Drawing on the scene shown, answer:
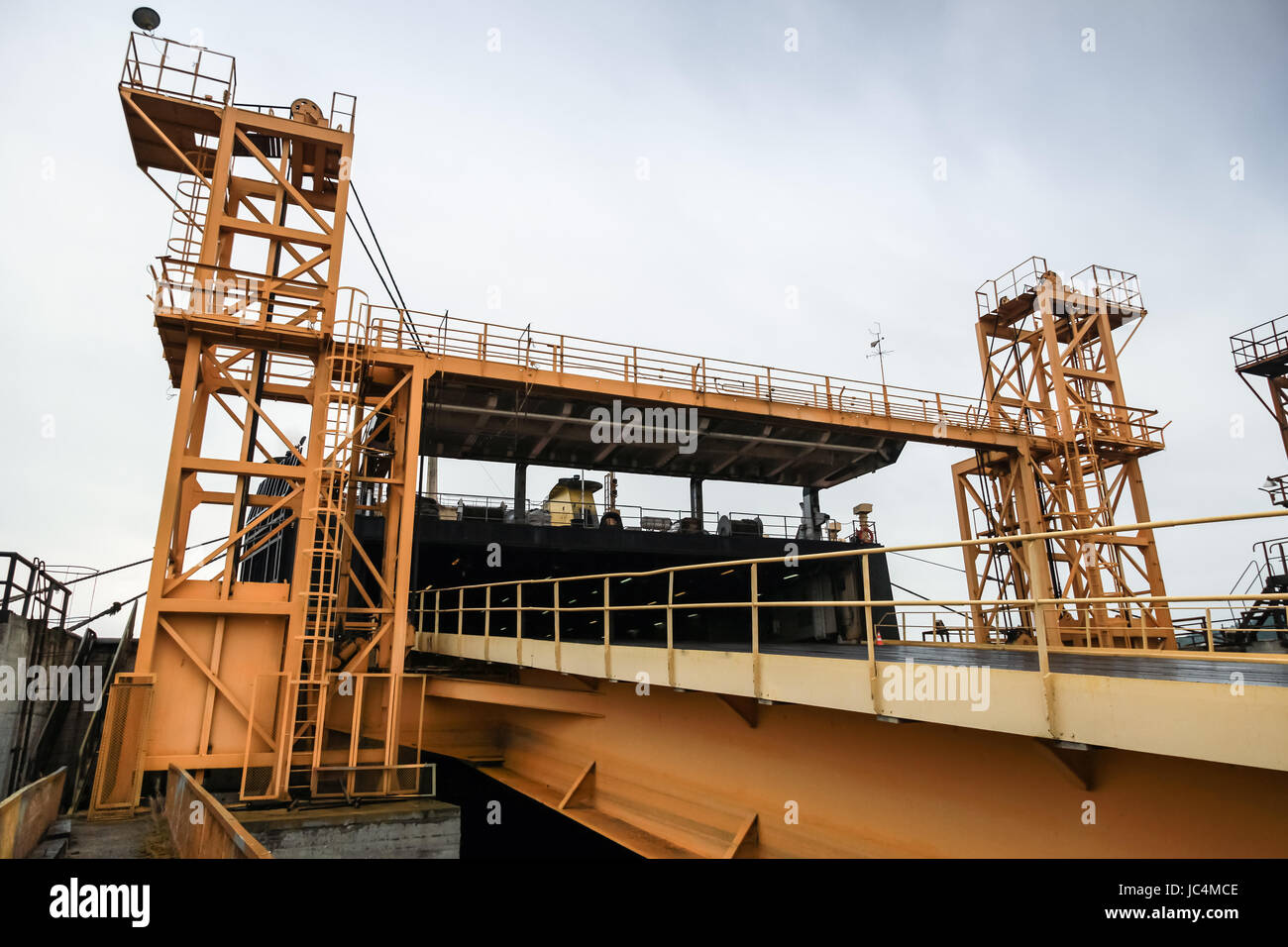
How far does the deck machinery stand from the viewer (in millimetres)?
5660

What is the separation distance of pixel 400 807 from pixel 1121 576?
24221 mm

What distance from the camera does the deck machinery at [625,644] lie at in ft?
18.6

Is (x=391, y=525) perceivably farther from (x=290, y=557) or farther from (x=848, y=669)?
(x=848, y=669)

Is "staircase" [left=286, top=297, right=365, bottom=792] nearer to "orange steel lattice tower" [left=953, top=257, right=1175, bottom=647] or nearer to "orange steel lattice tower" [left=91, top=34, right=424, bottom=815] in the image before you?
"orange steel lattice tower" [left=91, top=34, right=424, bottom=815]

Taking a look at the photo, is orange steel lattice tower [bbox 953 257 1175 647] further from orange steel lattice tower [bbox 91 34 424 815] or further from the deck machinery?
orange steel lattice tower [bbox 91 34 424 815]

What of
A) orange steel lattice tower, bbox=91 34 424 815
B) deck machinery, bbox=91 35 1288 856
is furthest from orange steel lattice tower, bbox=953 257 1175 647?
orange steel lattice tower, bbox=91 34 424 815

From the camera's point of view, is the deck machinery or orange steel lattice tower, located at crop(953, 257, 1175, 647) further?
orange steel lattice tower, located at crop(953, 257, 1175, 647)

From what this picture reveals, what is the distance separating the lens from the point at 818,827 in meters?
7.98

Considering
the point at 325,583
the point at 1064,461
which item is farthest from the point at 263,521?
the point at 1064,461

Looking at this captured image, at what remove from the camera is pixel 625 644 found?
16.8 meters

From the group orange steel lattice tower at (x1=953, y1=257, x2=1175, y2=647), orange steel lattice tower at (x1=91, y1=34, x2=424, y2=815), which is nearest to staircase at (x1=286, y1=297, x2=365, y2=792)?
orange steel lattice tower at (x1=91, y1=34, x2=424, y2=815)

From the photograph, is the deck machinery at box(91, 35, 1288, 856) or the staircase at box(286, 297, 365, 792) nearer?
the deck machinery at box(91, 35, 1288, 856)

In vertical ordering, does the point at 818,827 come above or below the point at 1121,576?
below
